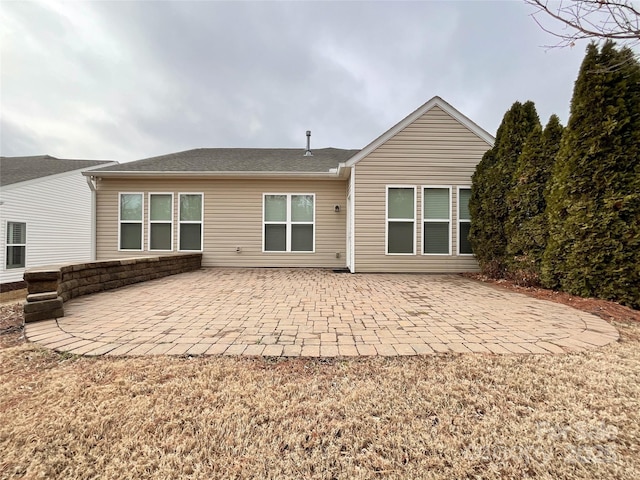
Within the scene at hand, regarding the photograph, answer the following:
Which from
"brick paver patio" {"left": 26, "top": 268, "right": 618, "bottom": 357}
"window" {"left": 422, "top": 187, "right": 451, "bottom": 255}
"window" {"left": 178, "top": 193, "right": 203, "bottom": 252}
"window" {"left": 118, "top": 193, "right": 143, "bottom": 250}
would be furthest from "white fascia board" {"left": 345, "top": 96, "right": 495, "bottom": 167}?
"window" {"left": 118, "top": 193, "right": 143, "bottom": 250}

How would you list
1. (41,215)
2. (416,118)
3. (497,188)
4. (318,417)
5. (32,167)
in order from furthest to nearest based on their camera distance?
(32,167) → (41,215) → (416,118) → (497,188) → (318,417)

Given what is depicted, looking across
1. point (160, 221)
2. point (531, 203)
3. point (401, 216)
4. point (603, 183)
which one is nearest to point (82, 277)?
point (160, 221)

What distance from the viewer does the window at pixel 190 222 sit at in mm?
9078

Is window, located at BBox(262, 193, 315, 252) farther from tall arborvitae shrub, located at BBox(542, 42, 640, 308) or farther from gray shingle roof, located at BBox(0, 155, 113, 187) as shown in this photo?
gray shingle roof, located at BBox(0, 155, 113, 187)

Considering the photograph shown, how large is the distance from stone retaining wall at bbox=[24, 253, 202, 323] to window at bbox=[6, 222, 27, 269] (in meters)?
7.15

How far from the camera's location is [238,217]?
29.8 ft

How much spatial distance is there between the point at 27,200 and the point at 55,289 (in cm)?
1015

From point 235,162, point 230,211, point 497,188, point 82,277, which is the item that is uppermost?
point 235,162

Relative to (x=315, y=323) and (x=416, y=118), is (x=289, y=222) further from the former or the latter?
(x=315, y=323)

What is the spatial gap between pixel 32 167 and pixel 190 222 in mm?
9086

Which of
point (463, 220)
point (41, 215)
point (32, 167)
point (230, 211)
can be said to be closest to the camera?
point (463, 220)

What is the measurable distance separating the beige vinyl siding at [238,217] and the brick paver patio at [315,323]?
3535mm

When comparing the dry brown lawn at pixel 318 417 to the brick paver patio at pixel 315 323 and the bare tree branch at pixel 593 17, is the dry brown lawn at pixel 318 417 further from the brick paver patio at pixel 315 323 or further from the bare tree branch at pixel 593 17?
the bare tree branch at pixel 593 17

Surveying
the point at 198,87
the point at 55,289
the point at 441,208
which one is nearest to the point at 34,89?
the point at 198,87
